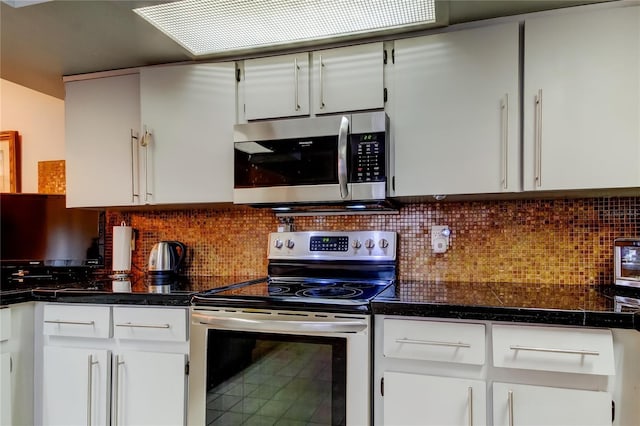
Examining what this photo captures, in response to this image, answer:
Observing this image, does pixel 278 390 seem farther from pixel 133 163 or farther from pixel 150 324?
pixel 133 163

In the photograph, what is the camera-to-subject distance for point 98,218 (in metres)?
2.34

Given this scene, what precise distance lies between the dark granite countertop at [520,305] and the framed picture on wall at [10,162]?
2614mm

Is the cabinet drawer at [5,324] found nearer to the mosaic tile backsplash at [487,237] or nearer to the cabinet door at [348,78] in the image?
the mosaic tile backsplash at [487,237]

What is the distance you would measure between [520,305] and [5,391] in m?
2.08

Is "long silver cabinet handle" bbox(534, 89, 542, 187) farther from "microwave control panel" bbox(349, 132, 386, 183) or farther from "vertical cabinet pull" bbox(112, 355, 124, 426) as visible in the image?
"vertical cabinet pull" bbox(112, 355, 124, 426)

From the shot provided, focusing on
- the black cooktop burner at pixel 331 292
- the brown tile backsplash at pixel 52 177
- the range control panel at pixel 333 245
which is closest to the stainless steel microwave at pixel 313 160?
the range control panel at pixel 333 245

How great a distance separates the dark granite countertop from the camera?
1161 mm

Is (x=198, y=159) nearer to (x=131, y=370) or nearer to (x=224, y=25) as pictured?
(x=224, y=25)

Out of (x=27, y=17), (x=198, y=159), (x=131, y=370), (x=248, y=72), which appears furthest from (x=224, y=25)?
(x=131, y=370)

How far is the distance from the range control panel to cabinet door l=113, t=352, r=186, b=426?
0.76 m

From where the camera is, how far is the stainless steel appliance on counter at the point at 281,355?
53.0 inches

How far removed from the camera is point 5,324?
1.64 meters

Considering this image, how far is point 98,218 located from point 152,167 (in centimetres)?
61

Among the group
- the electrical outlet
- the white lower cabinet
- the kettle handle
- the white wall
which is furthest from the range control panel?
the white wall
